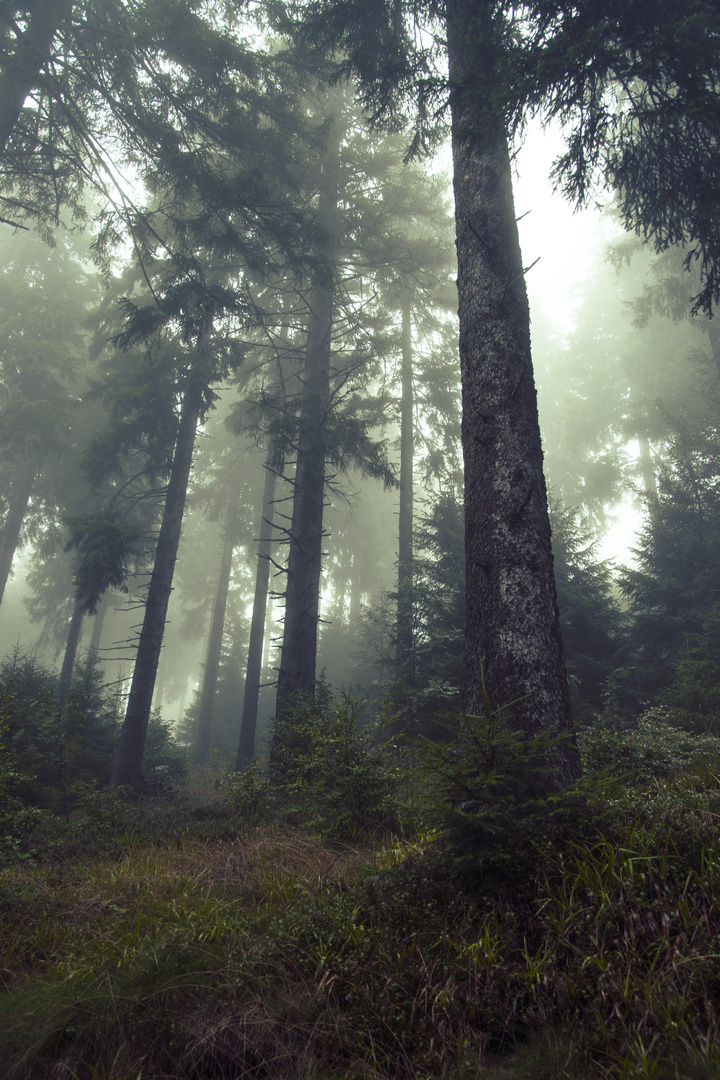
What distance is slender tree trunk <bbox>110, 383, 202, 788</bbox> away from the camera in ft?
35.7

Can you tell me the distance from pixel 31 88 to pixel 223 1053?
492 inches

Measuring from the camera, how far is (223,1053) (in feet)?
7.16

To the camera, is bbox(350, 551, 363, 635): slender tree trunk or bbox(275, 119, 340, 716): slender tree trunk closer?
bbox(275, 119, 340, 716): slender tree trunk

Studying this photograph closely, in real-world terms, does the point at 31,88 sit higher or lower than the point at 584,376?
lower

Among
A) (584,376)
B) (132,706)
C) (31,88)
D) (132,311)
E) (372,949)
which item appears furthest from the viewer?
(584,376)

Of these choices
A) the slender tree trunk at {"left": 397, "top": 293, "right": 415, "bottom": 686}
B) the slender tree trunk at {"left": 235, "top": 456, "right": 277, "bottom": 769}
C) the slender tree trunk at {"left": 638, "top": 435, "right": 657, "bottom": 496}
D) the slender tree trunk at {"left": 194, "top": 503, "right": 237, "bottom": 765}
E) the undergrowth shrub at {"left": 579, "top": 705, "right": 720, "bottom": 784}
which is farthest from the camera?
the slender tree trunk at {"left": 638, "top": 435, "right": 657, "bottom": 496}

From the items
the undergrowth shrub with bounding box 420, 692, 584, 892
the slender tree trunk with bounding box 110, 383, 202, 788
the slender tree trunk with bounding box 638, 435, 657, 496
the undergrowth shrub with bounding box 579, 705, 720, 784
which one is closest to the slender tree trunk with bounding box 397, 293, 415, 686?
the slender tree trunk with bounding box 110, 383, 202, 788

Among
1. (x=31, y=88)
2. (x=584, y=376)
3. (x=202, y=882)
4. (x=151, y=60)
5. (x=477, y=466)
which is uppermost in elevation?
(x=584, y=376)

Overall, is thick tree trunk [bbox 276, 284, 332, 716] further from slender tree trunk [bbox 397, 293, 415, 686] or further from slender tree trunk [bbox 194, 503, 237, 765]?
slender tree trunk [bbox 194, 503, 237, 765]

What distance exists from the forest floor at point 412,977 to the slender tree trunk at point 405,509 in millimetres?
8989

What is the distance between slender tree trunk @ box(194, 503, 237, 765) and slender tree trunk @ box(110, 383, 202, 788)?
8176 mm

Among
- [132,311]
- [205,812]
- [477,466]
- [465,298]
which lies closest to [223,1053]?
[477,466]

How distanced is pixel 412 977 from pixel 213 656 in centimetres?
1994

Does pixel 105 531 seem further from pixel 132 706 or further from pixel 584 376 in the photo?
pixel 584 376
